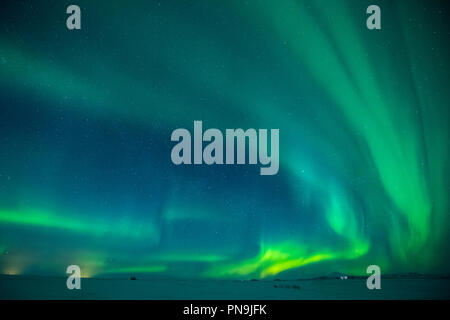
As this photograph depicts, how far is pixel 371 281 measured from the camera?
16.5 feet

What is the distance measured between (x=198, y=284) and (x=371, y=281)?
6.05ft

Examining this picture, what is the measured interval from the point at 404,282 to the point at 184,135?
284cm
